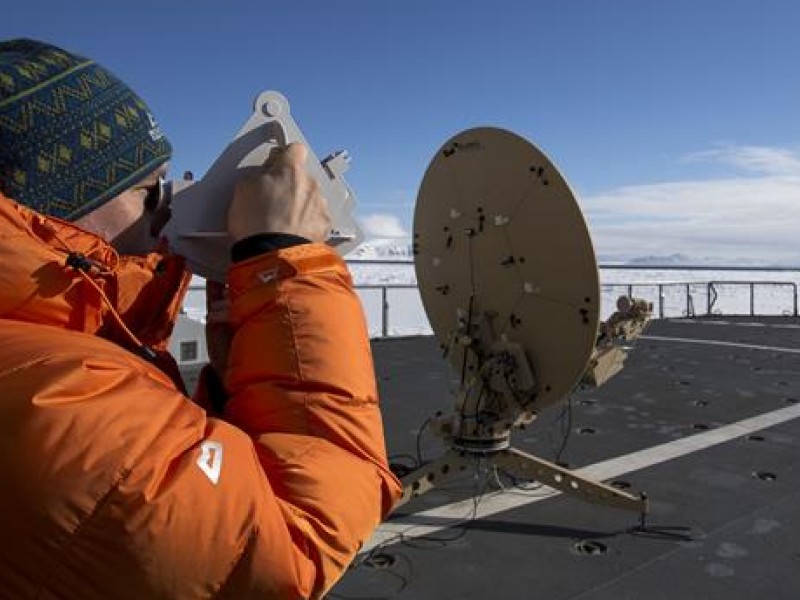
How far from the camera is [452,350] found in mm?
4195

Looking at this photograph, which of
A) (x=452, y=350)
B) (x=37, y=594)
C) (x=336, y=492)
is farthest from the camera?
(x=452, y=350)

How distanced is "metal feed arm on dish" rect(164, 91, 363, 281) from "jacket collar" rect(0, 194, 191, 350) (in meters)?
0.07

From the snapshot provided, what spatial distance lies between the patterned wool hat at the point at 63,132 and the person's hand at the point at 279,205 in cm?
20

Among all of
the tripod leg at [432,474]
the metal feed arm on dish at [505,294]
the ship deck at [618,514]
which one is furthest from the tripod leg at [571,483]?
the tripod leg at [432,474]

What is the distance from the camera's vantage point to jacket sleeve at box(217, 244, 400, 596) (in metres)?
0.94

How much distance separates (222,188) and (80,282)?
403 mm

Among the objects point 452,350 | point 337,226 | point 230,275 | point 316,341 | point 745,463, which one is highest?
point 337,226

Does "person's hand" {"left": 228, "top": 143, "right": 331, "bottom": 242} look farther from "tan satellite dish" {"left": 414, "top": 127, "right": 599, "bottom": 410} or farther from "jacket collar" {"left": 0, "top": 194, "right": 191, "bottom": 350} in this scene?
"tan satellite dish" {"left": 414, "top": 127, "right": 599, "bottom": 410}

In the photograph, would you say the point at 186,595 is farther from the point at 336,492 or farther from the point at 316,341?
the point at 316,341

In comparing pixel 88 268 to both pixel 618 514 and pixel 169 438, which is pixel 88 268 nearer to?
pixel 169 438

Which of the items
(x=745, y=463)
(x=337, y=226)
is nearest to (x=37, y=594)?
(x=337, y=226)

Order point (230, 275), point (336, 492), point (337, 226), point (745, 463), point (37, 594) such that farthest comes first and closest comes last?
1. point (745, 463)
2. point (337, 226)
3. point (230, 275)
4. point (336, 492)
5. point (37, 594)

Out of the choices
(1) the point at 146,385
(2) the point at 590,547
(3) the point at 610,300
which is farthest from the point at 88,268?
(3) the point at 610,300

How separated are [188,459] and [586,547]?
3.07 metres
